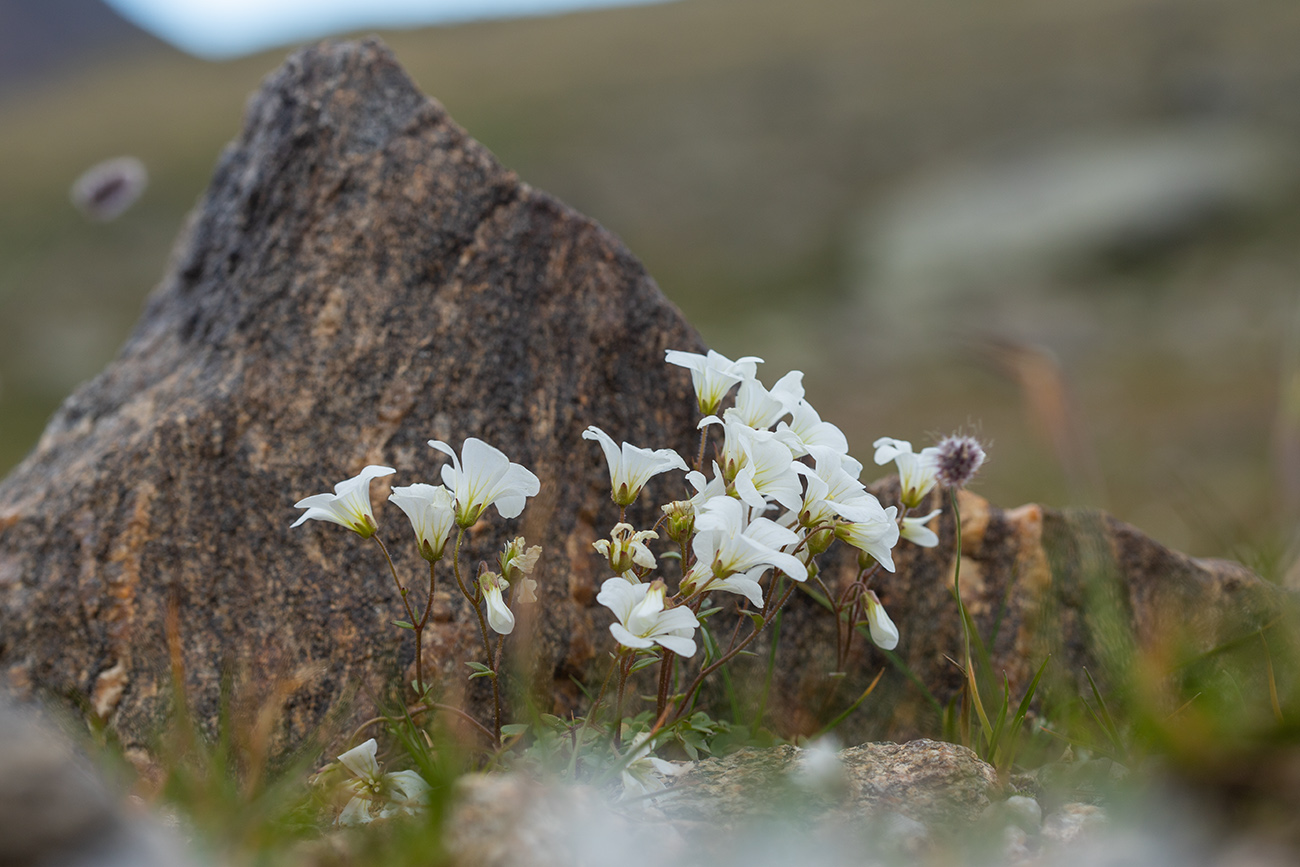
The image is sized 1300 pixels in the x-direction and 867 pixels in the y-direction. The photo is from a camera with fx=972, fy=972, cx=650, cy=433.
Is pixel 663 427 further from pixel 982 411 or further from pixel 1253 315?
pixel 1253 315

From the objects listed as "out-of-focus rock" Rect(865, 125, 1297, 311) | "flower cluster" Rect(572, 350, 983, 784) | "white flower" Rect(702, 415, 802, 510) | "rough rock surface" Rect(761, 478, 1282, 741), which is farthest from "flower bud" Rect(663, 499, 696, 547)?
"out-of-focus rock" Rect(865, 125, 1297, 311)

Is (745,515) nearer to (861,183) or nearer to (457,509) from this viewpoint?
(457,509)

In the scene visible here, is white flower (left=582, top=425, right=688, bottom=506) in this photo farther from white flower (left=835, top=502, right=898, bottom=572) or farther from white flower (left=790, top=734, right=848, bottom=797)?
white flower (left=790, top=734, right=848, bottom=797)

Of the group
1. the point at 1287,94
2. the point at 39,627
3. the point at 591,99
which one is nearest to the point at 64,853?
the point at 39,627

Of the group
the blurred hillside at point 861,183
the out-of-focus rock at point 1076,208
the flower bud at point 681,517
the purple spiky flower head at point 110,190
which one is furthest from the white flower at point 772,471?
the out-of-focus rock at point 1076,208

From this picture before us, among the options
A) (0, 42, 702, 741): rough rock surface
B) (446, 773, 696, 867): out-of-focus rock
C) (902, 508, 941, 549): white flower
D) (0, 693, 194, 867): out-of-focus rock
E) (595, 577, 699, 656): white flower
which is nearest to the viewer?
(0, 693, 194, 867): out-of-focus rock

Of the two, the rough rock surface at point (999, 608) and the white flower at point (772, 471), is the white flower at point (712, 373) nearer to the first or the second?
the white flower at point (772, 471)

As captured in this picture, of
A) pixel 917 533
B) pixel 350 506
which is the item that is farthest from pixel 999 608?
pixel 350 506
